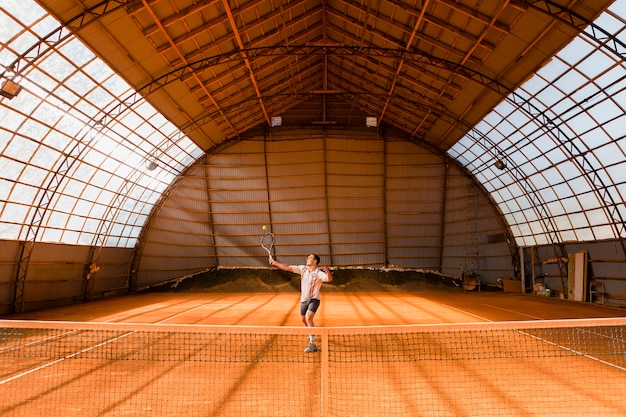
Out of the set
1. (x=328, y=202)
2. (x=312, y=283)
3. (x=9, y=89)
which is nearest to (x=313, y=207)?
(x=328, y=202)

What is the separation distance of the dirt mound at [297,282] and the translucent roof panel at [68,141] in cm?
856

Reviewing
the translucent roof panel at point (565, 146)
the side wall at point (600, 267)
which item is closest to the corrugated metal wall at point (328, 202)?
the translucent roof panel at point (565, 146)

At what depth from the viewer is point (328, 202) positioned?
125ft

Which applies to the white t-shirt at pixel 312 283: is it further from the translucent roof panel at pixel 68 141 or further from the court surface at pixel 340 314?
the translucent roof panel at pixel 68 141

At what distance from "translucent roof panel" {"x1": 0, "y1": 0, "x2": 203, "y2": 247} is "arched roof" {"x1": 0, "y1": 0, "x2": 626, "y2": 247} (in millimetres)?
92

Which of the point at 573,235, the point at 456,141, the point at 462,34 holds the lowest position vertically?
the point at 573,235

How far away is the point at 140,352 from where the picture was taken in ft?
37.2

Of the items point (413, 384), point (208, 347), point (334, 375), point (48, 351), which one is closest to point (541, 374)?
point (413, 384)

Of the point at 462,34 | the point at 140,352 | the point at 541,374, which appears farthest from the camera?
the point at 462,34

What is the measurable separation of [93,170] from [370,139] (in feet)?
77.5

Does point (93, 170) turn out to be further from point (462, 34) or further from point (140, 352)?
point (462, 34)

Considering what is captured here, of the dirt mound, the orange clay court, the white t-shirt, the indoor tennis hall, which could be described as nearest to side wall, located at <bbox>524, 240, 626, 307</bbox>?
the indoor tennis hall

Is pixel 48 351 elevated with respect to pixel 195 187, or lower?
lower

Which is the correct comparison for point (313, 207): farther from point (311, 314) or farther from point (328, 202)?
→ point (311, 314)
